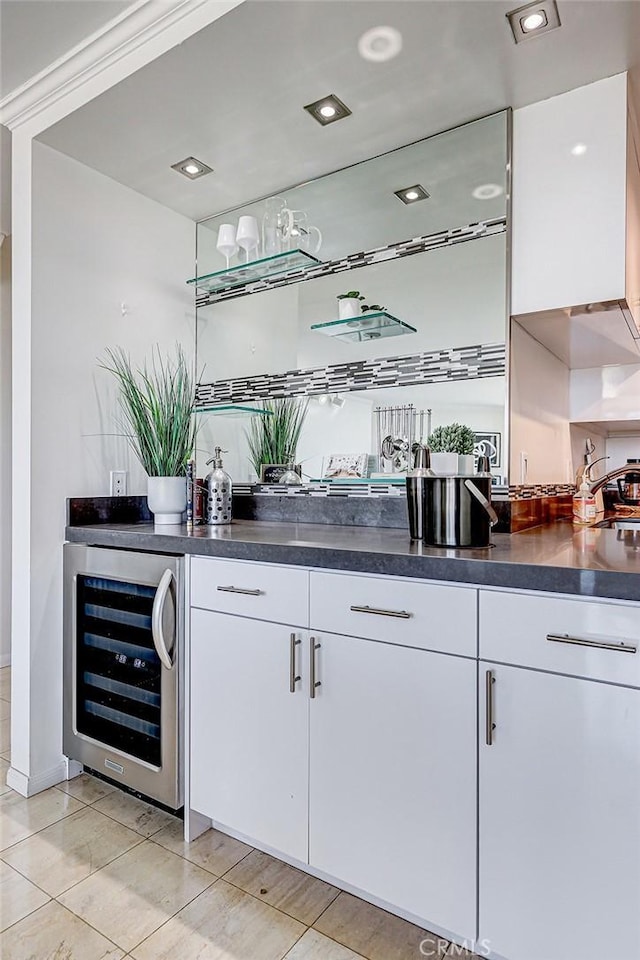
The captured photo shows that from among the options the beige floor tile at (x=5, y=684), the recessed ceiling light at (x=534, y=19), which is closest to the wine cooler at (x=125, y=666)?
the beige floor tile at (x=5, y=684)

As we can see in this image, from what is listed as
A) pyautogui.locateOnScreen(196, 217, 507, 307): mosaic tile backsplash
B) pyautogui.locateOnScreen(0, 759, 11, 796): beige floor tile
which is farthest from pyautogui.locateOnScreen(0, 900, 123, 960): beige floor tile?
pyautogui.locateOnScreen(196, 217, 507, 307): mosaic tile backsplash

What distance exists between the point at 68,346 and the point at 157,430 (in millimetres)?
467

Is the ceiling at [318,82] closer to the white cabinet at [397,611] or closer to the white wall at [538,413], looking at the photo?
the white wall at [538,413]

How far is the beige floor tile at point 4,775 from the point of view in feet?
6.87

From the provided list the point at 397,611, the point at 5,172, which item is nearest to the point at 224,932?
the point at 397,611

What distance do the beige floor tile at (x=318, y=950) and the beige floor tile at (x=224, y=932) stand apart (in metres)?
0.02

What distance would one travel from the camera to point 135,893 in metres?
1.54

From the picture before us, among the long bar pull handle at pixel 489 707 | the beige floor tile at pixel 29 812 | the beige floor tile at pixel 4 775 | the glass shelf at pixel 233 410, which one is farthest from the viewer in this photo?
the glass shelf at pixel 233 410

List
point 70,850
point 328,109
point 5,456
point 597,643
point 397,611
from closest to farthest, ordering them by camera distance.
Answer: point 597,643 → point 397,611 → point 70,850 → point 328,109 → point 5,456

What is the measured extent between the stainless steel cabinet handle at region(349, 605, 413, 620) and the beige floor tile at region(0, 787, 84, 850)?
1.35 m

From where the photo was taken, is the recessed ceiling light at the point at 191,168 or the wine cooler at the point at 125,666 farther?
the recessed ceiling light at the point at 191,168

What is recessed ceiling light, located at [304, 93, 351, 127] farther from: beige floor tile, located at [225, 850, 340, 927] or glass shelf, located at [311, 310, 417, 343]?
beige floor tile, located at [225, 850, 340, 927]

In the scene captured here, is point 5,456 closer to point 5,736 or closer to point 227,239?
point 5,736

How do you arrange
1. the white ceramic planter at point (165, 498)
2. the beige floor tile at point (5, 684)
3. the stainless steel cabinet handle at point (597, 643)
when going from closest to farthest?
1. the stainless steel cabinet handle at point (597, 643)
2. the white ceramic planter at point (165, 498)
3. the beige floor tile at point (5, 684)
